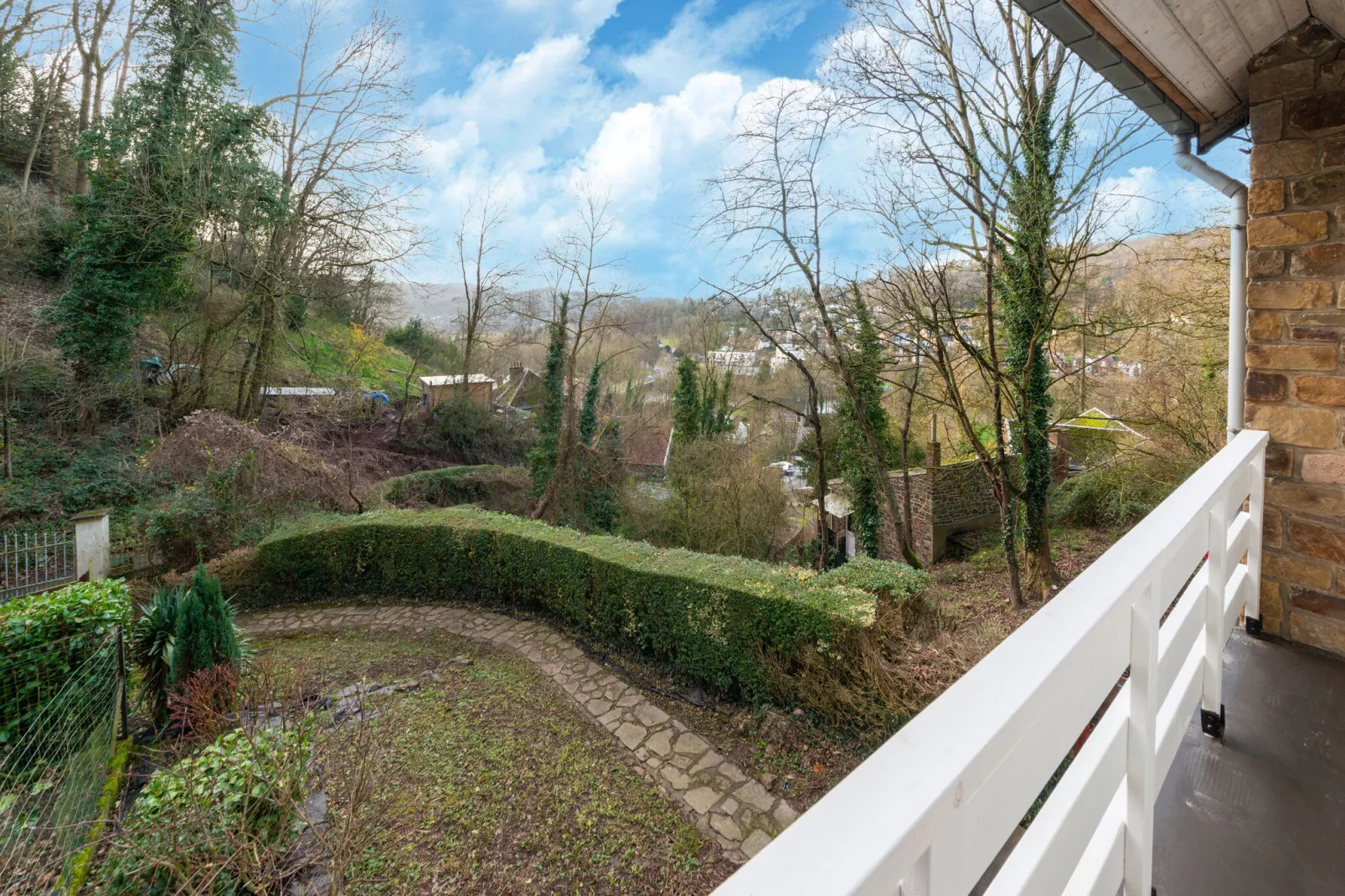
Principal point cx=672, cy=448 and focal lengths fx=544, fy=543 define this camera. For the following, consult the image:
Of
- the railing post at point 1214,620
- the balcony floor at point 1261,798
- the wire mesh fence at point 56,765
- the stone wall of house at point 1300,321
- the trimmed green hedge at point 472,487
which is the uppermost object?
the stone wall of house at point 1300,321

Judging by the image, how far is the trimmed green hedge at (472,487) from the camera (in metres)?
13.1

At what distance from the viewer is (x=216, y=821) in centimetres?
260

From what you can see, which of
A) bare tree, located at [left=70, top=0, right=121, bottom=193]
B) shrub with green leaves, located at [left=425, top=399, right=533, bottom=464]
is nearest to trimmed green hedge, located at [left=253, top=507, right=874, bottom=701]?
shrub with green leaves, located at [left=425, top=399, right=533, bottom=464]

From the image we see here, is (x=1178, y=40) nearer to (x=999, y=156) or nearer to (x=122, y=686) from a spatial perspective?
(x=999, y=156)

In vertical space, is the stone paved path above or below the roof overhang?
below

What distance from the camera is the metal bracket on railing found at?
1574 millimetres

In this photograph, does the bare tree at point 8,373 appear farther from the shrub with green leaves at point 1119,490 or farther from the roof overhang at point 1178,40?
the shrub with green leaves at point 1119,490

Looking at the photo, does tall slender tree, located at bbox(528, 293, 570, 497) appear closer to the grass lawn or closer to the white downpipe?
the grass lawn

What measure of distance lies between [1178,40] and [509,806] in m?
4.96

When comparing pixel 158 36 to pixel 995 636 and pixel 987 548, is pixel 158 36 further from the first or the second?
pixel 987 548

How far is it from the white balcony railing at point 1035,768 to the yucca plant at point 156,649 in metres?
5.73

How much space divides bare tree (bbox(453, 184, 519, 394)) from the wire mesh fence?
501 inches

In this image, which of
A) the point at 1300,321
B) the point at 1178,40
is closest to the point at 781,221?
the point at 1178,40

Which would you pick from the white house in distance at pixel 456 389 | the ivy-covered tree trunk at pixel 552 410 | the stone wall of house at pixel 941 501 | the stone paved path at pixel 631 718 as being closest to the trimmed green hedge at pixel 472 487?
the ivy-covered tree trunk at pixel 552 410
